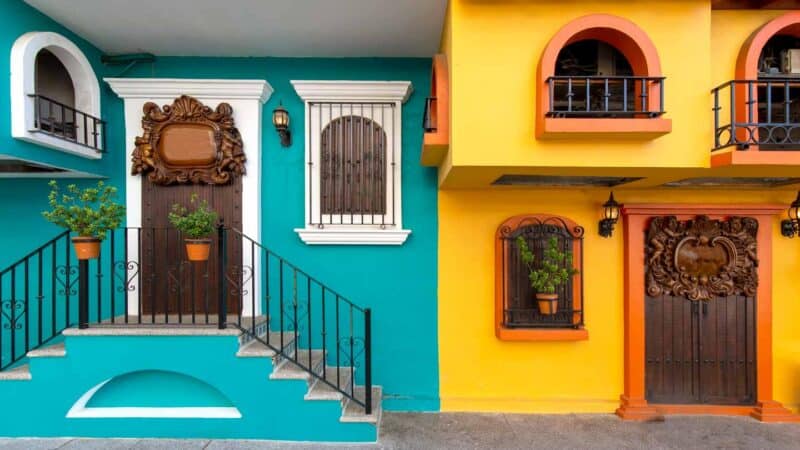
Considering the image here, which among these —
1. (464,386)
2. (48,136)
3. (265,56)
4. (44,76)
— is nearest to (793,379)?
(464,386)

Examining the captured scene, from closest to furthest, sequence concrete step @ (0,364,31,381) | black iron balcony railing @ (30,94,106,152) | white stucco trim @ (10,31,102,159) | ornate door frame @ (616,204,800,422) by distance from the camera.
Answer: white stucco trim @ (10,31,102,159), concrete step @ (0,364,31,381), black iron balcony railing @ (30,94,106,152), ornate door frame @ (616,204,800,422)

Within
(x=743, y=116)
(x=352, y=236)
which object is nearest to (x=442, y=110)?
(x=352, y=236)

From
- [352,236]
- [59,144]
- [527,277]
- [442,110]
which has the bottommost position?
[527,277]

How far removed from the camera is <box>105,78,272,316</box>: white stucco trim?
465 cm

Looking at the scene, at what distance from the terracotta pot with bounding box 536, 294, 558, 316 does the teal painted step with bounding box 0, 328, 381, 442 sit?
2178 mm

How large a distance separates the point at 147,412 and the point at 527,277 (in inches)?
173

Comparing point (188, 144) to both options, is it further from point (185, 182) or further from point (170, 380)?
point (170, 380)

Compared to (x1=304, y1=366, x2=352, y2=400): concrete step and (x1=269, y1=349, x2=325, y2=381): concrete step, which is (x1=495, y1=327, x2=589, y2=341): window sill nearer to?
(x1=304, y1=366, x2=352, y2=400): concrete step

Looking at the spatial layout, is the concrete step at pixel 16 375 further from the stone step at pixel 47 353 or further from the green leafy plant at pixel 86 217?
the green leafy plant at pixel 86 217

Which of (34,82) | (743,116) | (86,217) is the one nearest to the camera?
(743,116)

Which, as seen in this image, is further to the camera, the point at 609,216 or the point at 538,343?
the point at 538,343

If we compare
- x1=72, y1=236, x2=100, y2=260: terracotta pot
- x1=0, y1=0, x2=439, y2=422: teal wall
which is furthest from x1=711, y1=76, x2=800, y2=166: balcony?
x1=72, y1=236, x2=100, y2=260: terracotta pot

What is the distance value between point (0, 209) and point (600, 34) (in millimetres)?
6976

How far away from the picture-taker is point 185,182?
474 centimetres
